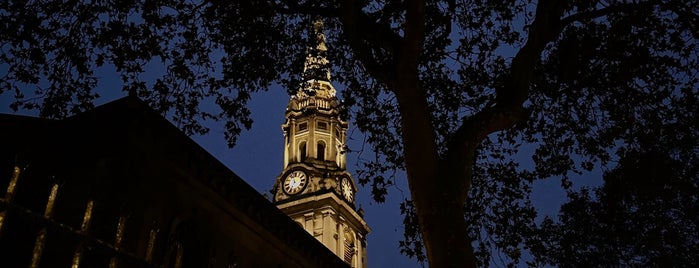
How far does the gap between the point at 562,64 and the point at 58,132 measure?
10336 millimetres

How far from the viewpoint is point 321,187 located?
57.3 metres

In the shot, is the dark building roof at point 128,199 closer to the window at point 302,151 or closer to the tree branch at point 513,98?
the tree branch at point 513,98

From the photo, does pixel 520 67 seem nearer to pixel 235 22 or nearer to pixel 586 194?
pixel 235 22

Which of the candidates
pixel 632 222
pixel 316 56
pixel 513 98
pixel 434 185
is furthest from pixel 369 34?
pixel 632 222

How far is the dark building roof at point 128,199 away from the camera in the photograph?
6.68 m

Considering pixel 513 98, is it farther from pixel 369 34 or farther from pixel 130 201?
pixel 130 201

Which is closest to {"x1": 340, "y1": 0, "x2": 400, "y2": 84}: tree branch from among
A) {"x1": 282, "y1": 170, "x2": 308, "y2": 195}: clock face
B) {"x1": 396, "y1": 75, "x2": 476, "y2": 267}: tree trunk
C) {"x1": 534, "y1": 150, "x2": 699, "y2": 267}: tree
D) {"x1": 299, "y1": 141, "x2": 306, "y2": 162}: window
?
{"x1": 396, "y1": 75, "x2": 476, "y2": 267}: tree trunk

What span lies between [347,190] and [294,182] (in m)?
5.44

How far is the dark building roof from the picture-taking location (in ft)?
21.9

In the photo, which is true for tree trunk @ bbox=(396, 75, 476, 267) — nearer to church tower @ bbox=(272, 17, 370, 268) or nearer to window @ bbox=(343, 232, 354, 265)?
church tower @ bbox=(272, 17, 370, 268)

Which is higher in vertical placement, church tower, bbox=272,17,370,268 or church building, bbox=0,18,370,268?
church tower, bbox=272,17,370,268

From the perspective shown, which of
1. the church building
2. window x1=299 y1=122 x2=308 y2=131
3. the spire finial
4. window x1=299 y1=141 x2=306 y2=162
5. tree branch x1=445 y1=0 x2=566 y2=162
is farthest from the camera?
window x1=299 y1=122 x2=308 y2=131

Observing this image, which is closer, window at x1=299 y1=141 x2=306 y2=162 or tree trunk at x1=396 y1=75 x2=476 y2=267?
tree trunk at x1=396 y1=75 x2=476 y2=267

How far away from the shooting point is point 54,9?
12.6m
